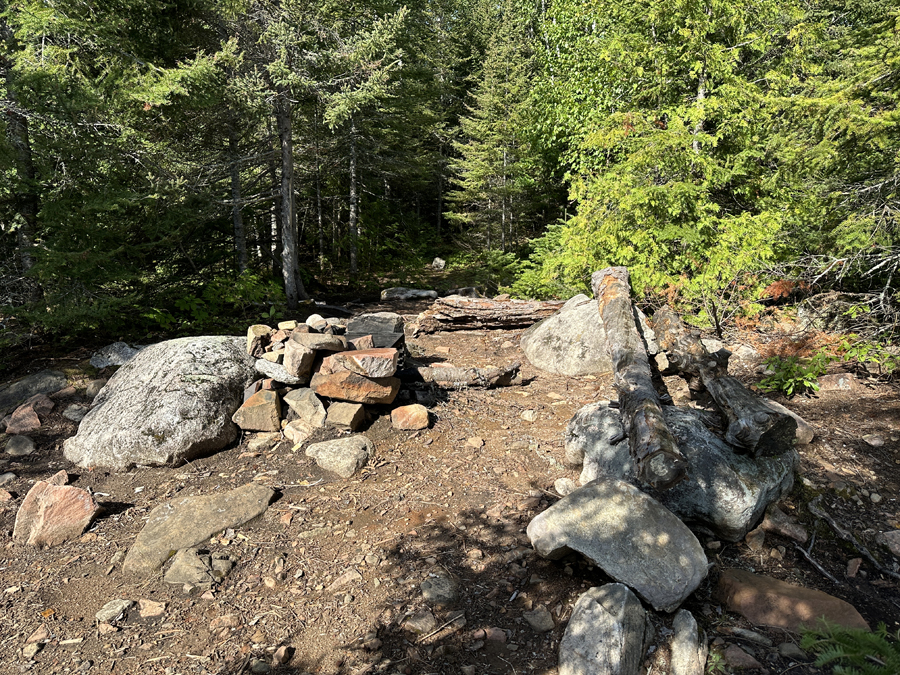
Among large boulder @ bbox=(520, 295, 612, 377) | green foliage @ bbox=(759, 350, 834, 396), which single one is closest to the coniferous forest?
green foliage @ bbox=(759, 350, 834, 396)

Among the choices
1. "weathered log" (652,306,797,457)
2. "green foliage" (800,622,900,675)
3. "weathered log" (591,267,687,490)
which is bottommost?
"weathered log" (652,306,797,457)

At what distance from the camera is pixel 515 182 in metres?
17.9

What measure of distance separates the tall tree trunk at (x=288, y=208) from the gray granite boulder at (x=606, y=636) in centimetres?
1059

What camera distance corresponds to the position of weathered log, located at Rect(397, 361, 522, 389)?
6.49 m

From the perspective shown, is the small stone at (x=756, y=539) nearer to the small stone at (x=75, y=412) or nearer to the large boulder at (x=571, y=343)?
the large boulder at (x=571, y=343)

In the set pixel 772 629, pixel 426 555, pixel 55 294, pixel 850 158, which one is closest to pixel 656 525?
pixel 772 629

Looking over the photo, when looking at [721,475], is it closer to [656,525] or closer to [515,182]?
[656,525]

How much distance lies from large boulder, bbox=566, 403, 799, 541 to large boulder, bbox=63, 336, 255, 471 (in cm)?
392

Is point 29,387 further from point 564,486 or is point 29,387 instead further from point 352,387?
point 564,486

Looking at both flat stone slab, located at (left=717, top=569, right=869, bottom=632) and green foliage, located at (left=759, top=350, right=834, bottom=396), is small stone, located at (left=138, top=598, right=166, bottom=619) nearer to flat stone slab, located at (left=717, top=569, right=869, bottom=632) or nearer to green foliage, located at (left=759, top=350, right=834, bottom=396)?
flat stone slab, located at (left=717, top=569, right=869, bottom=632)

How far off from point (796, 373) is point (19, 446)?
911cm

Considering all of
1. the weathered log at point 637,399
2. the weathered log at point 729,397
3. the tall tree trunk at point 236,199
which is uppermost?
the tall tree trunk at point 236,199

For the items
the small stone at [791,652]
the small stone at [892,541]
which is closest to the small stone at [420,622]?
the small stone at [791,652]

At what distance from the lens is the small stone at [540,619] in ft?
9.94
